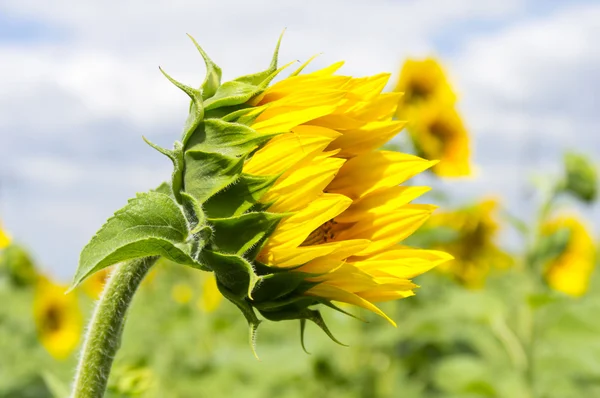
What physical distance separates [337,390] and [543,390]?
3.35 feet

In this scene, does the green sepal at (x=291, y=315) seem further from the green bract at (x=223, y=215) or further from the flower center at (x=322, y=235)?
the flower center at (x=322, y=235)

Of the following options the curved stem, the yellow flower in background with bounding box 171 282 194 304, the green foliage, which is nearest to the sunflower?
the curved stem

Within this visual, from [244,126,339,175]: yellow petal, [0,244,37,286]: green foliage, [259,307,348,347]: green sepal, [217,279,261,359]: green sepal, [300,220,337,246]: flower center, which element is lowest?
[0,244,37,286]: green foliage

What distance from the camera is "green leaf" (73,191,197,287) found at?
38.1 inches

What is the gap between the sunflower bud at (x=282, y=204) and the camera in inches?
41.6

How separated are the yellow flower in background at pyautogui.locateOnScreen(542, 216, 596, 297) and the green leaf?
3.38 metres

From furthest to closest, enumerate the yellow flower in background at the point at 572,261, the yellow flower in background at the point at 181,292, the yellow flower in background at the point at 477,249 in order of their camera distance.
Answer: the yellow flower in background at the point at 181,292
the yellow flower in background at the point at 477,249
the yellow flower in background at the point at 572,261

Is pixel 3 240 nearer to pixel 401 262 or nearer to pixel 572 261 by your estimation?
pixel 401 262

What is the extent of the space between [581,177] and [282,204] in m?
3.12

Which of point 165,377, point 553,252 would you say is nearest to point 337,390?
point 165,377

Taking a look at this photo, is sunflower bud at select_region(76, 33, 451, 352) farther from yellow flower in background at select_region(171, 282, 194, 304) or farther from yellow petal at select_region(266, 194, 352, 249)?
yellow flower in background at select_region(171, 282, 194, 304)

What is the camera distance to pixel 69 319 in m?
5.38

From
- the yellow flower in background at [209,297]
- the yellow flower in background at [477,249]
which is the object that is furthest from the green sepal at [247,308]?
the yellow flower in background at [477,249]

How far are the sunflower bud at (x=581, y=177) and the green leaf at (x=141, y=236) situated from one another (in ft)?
10.5
